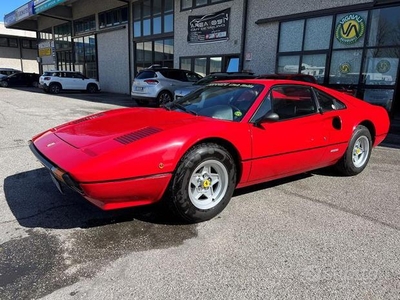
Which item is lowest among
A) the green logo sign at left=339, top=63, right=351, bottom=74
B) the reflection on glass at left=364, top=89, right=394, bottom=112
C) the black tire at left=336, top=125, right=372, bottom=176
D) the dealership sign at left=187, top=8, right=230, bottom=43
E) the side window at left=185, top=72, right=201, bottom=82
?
the black tire at left=336, top=125, right=372, bottom=176

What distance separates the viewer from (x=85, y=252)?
252cm

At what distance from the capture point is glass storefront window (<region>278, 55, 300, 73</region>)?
40.3ft

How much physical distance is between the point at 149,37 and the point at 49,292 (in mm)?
19120

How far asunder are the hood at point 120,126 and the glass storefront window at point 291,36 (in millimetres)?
9938

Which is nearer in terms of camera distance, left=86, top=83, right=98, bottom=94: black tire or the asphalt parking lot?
the asphalt parking lot

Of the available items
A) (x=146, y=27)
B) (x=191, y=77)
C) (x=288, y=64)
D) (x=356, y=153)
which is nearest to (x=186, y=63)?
(x=191, y=77)

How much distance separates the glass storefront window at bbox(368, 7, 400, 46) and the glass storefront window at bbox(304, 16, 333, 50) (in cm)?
144

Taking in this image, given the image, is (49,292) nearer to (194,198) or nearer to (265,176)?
(194,198)

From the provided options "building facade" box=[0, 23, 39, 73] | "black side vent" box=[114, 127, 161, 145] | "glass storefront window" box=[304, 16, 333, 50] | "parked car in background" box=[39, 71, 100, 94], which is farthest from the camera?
"building facade" box=[0, 23, 39, 73]

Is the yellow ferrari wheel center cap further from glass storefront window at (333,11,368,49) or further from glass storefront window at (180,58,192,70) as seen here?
glass storefront window at (180,58,192,70)

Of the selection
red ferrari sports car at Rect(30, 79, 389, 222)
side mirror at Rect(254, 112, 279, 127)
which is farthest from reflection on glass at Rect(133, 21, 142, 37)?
side mirror at Rect(254, 112, 279, 127)

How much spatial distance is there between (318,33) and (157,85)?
6146 millimetres

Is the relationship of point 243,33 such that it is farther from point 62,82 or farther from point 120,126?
point 62,82

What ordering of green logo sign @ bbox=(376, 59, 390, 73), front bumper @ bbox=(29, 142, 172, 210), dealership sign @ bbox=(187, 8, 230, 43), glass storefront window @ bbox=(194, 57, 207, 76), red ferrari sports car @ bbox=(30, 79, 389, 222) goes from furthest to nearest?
1. glass storefront window @ bbox=(194, 57, 207, 76)
2. dealership sign @ bbox=(187, 8, 230, 43)
3. green logo sign @ bbox=(376, 59, 390, 73)
4. red ferrari sports car @ bbox=(30, 79, 389, 222)
5. front bumper @ bbox=(29, 142, 172, 210)
